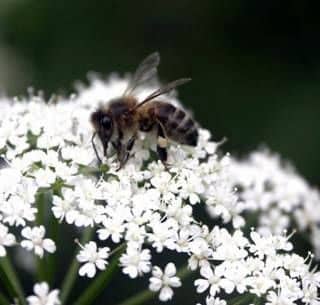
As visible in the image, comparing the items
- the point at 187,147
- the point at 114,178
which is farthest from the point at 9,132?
the point at 187,147

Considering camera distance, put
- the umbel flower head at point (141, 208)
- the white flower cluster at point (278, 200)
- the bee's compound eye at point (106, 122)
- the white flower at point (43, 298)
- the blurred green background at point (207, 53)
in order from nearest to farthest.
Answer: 1. the white flower at point (43, 298)
2. the umbel flower head at point (141, 208)
3. the bee's compound eye at point (106, 122)
4. the white flower cluster at point (278, 200)
5. the blurred green background at point (207, 53)

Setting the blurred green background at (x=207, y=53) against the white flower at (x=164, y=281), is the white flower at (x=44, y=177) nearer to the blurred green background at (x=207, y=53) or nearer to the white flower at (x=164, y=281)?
the white flower at (x=164, y=281)

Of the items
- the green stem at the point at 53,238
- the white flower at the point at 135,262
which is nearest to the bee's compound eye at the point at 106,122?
the green stem at the point at 53,238

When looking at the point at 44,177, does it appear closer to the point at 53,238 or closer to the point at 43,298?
the point at 53,238

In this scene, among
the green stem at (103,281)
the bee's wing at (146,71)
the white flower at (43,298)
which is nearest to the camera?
the white flower at (43,298)

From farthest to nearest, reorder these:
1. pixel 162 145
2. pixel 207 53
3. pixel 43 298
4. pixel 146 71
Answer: pixel 207 53, pixel 146 71, pixel 162 145, pixel 43 298

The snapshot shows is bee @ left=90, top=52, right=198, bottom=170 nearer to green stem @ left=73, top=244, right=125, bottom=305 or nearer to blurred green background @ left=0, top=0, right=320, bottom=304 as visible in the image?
green stem @ left=73, top=244, right=125, bottom=305

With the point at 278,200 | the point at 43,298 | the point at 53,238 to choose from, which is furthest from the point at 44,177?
the point at 278,200
